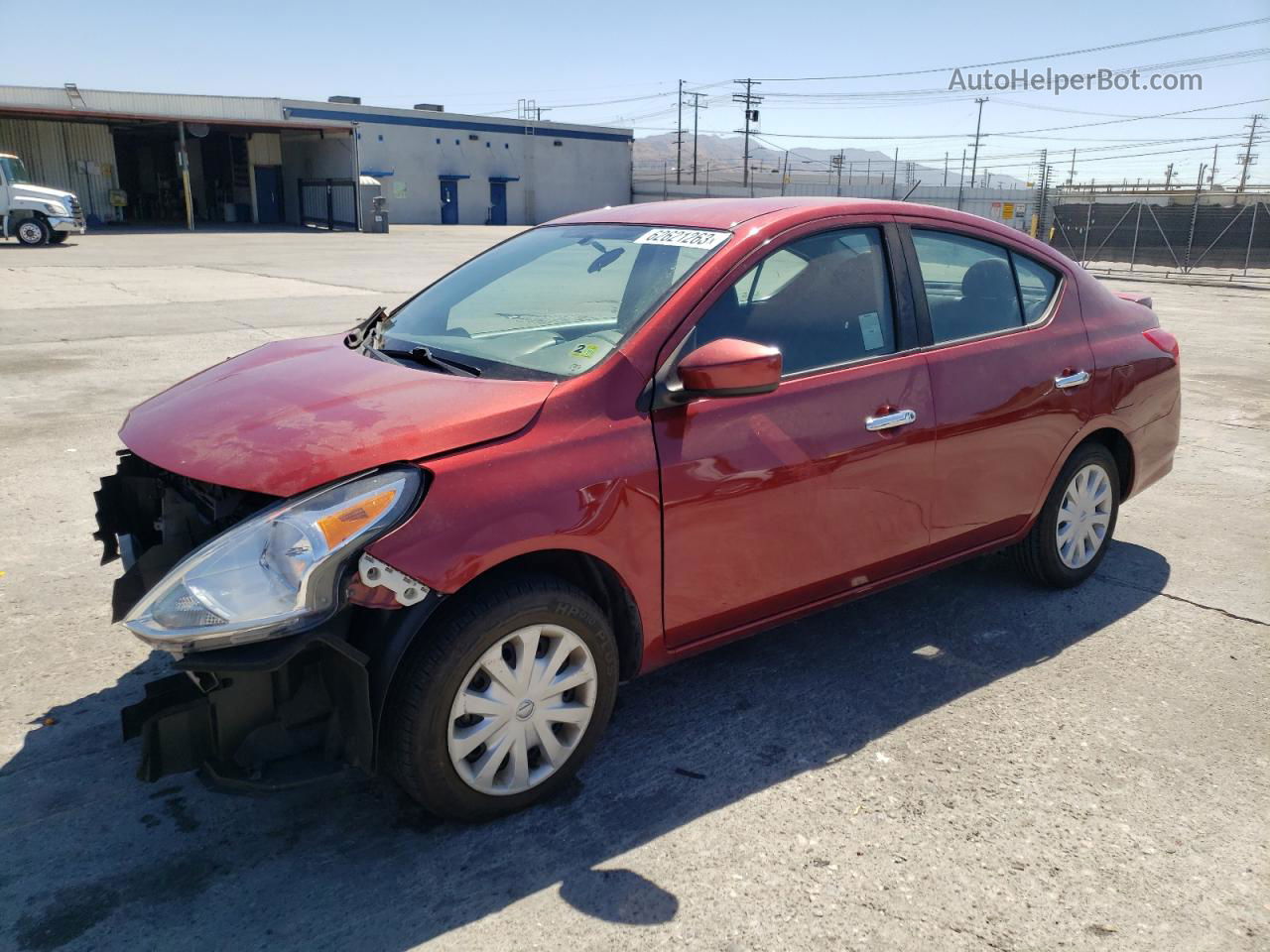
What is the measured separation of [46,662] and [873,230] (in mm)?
3493

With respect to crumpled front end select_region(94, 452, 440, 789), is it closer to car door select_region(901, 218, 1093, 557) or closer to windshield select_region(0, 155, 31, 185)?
car door select_region(901, 218, 1093, 557)

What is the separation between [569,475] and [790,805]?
121 centimetres

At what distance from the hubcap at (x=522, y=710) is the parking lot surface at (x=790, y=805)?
17 centimetres

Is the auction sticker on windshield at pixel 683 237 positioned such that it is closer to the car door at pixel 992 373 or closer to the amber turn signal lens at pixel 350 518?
the car door at pixel 992 373

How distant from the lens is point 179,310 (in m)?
14.0

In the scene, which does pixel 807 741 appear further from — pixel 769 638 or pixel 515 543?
pixel 515 543

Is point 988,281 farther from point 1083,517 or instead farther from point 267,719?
point 267,719

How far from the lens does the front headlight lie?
2.45 meters

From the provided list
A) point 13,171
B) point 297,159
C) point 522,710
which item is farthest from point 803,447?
point 297,159

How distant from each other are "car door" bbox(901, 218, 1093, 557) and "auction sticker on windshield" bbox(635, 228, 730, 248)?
0.88m

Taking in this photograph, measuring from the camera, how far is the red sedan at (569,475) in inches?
100

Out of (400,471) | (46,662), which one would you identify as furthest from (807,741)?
(46,662)

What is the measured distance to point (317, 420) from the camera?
2809 millimetres

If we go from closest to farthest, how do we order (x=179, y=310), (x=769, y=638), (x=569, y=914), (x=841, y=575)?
(x=569, y=914) → (x=841, y=575) → (x=769, y=638) → (x=179, y=310)
